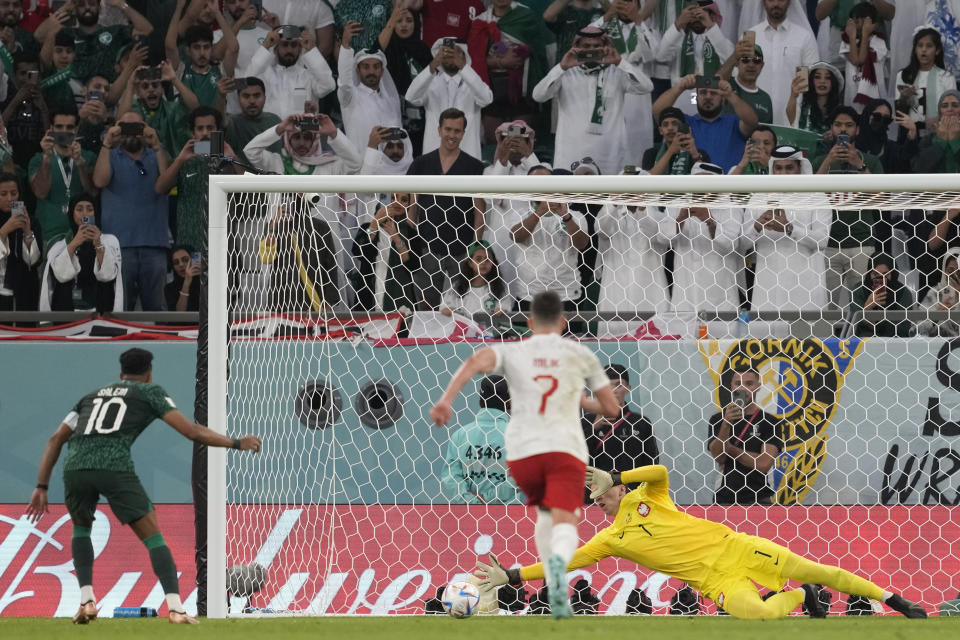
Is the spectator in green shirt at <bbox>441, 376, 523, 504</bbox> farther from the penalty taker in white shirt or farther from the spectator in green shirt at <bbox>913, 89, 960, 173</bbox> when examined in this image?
the spectator in green shirt at <bbox>913, 89, 960, 173</bbox>

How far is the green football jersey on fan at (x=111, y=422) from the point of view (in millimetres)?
6418

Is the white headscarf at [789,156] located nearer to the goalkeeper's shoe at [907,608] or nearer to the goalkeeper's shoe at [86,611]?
the goalkeeper's shoe at [907,608]

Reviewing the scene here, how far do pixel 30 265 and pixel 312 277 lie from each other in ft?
8.96

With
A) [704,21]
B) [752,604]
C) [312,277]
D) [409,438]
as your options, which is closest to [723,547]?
[752,604]

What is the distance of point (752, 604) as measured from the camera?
738 cm

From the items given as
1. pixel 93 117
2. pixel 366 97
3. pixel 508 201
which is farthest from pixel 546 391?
pixel 93 117

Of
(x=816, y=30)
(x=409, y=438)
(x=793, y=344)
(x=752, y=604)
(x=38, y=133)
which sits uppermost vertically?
(x=816, y=30)

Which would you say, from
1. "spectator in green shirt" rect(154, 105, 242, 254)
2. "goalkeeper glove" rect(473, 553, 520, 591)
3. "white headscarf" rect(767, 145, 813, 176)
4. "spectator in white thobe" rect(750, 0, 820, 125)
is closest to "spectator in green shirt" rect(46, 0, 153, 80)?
"spectator in green shirt" rect(154, 105, 242, 254)

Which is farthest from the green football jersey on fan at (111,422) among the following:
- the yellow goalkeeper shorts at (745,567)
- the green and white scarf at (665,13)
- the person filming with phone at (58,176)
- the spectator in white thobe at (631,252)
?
the green and white scarf at (665,13)

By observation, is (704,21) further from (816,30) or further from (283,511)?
(283,511)

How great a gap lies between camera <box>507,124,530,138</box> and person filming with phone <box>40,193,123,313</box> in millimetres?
3365

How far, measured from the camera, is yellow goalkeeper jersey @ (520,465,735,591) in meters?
7.64

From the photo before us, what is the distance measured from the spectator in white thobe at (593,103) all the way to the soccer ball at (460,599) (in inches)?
A: 181

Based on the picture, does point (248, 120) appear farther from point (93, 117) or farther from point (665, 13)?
point (665, 13)
